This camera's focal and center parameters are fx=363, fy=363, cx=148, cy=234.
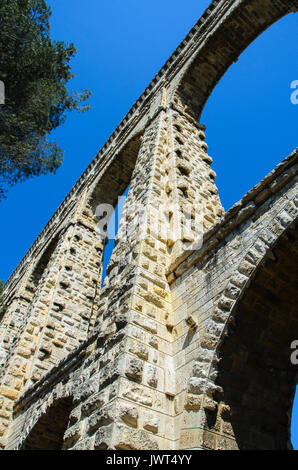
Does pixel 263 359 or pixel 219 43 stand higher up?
pixel 219 43

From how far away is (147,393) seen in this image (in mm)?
3367

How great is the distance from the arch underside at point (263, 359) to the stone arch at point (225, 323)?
0.01m

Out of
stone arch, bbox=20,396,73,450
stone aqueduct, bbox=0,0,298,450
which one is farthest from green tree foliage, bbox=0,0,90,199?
stone arch, bbox=20,396,73,450

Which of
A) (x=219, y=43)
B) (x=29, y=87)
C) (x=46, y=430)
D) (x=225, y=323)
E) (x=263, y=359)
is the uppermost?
(x=219, y=43)

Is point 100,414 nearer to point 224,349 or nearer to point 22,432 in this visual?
point 224,349

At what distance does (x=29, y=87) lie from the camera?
8391 mm

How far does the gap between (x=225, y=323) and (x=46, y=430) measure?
4403 millimetres

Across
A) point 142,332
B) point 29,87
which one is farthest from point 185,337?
point 29,87

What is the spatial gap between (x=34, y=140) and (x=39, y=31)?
276 cm

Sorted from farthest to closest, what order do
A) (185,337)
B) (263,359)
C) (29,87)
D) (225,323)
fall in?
(29,87) → (185,337) → (263,359) → (225,323)

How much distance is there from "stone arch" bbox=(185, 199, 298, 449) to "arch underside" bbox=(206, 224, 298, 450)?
0.01 meters

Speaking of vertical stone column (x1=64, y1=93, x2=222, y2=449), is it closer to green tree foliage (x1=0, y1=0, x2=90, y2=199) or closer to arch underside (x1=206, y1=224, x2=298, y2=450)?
arch underside (x1=206, y1=224, x2=298, y2=450)

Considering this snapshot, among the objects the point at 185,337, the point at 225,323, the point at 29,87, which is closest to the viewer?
the point at 225,323

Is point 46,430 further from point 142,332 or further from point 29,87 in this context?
point 29,87
